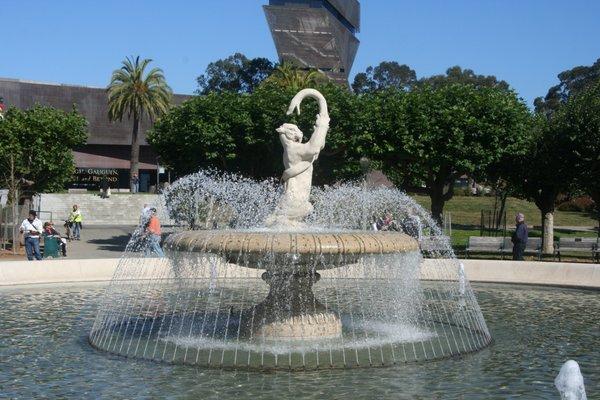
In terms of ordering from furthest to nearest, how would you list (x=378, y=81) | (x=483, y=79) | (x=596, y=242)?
(x=378, y=81) → (x=483, y=79) → (x=596, y=242)

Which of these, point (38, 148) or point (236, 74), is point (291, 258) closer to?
point (38, 148)

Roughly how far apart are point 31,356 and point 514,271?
11091 millimetres

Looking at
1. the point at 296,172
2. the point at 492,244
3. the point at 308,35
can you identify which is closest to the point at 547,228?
the point at 492,244

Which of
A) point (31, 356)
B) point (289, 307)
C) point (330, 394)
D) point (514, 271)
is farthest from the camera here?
point (514, 271)

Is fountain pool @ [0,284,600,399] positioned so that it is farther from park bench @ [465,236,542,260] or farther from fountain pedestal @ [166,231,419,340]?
park bench @ [465,236,542,260]

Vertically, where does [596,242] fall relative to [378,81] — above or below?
below

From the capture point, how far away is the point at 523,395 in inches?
337

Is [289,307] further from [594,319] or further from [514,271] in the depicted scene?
[514,271]

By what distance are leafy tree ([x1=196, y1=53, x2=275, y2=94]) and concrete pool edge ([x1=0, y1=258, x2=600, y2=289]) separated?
6193 cm

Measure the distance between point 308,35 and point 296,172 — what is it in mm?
66561

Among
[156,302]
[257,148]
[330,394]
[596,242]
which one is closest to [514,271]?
[596,242]

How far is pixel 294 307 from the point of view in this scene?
11.3 meters

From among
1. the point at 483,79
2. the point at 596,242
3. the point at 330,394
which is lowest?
the point at 330,394

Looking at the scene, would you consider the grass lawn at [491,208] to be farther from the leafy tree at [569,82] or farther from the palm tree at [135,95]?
the leafy tree at [569,82]
